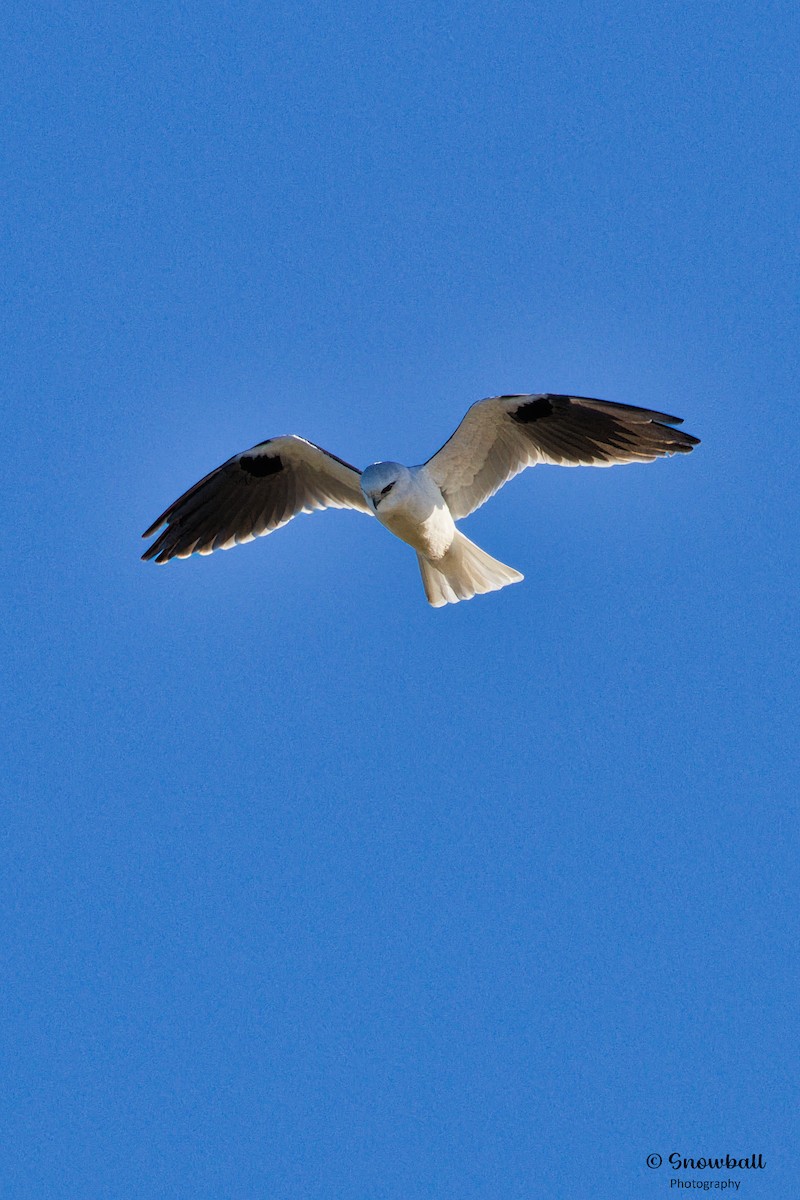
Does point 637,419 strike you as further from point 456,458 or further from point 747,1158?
point 747,1158

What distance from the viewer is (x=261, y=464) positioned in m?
10.2

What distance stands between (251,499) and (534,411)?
232cm

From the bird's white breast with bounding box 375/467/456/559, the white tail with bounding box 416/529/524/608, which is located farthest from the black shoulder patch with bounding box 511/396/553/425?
the white tail with bounding box 416/529/524/608

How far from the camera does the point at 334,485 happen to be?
10.2m

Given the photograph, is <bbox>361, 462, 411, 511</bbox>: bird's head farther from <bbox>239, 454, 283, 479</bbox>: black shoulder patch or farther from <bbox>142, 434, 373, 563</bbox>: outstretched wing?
<bbox>239, 454, 283, 479</bbox>: black shoulder patch

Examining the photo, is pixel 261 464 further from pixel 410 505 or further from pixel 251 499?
pixel 410 505

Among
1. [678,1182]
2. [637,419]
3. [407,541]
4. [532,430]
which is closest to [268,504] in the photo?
[407,541]

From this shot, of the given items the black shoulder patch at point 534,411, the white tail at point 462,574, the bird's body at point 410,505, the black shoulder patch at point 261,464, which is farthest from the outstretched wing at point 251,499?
the black shoulder patch at point 534,411

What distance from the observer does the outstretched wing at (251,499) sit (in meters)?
10.1

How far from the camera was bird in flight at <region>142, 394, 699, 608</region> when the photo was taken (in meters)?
9.16

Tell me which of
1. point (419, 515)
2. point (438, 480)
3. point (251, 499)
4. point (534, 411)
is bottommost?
point (419, 515)

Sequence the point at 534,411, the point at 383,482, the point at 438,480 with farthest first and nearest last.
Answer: the point at 438,480
the point at 534,411
the point at 383,482

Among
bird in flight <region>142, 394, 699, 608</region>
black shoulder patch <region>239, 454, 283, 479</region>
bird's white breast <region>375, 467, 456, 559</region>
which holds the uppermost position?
black shoulder patch <region>239, 454, 283, 479</region>

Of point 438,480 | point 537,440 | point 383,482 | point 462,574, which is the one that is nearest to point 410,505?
point 383,482
